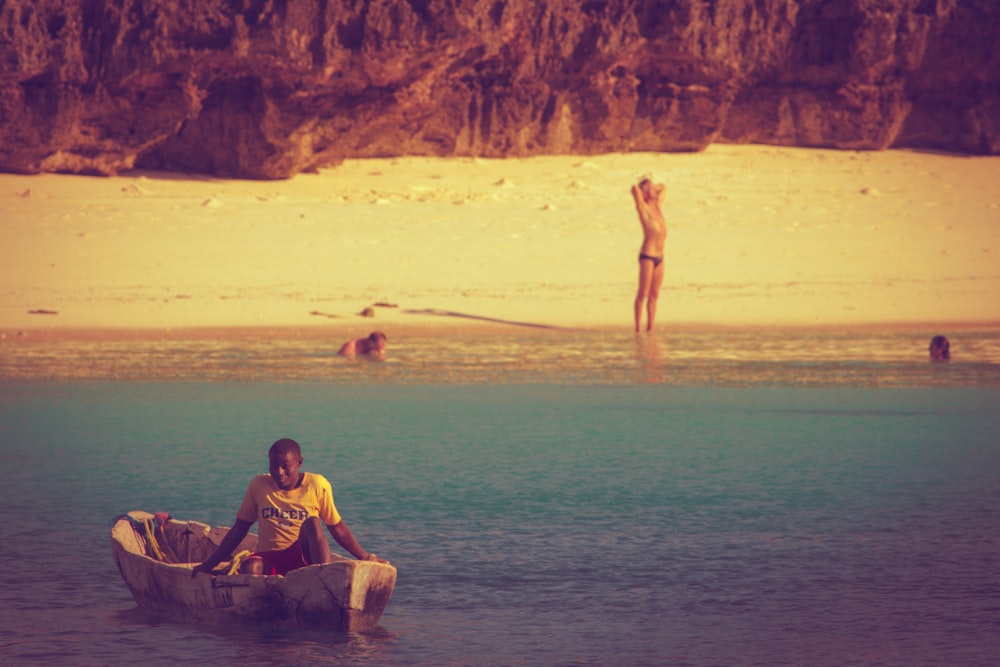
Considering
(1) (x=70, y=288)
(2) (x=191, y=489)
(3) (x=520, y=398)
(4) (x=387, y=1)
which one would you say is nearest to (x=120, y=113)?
(4) (x=387, y=1)

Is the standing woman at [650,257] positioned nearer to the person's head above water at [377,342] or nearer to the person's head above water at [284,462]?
the person's head above water at [377,342]

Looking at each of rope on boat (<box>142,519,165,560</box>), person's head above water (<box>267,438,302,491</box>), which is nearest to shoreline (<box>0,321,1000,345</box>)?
rope on boat (<box>142,519,165,560</box>)

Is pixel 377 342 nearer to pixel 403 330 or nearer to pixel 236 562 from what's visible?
pixel 403 330

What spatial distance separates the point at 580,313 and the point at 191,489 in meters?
8.53

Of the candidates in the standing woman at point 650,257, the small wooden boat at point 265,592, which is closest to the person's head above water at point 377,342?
the standing woman at point 650,257

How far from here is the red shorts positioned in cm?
625

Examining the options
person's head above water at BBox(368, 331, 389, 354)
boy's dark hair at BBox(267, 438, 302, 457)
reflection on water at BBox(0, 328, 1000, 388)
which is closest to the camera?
boy's dark hair at BBox(267, 438, 302, 457)

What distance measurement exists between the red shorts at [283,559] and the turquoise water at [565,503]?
28 cm

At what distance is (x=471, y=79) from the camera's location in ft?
85.4

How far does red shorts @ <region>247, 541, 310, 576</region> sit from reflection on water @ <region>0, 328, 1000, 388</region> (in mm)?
6246

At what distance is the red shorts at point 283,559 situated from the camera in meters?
6.25

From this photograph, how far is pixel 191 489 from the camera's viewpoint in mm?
9031

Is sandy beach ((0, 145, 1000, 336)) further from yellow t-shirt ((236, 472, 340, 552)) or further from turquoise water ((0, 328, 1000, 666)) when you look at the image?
yellow t-shirt ((236, 472, 340, 552))

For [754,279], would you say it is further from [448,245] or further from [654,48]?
[654,48]
